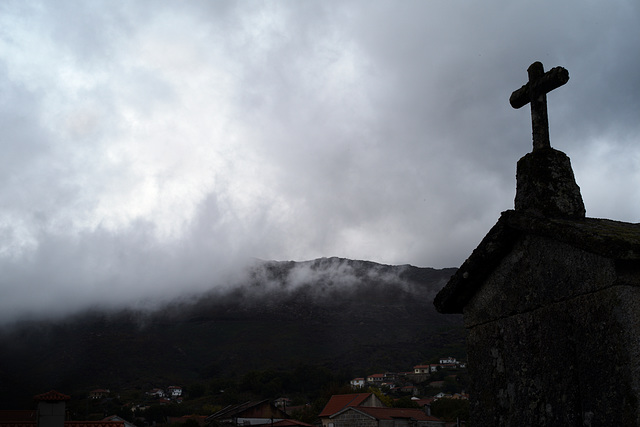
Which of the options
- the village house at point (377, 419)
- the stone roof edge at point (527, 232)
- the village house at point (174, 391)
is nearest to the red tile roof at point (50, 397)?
the stone roof edge at point (527, 232)

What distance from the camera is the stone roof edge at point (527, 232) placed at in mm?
2901

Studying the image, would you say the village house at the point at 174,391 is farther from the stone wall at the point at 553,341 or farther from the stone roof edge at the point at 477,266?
the stone wall at the point at 553,341

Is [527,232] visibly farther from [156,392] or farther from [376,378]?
[376,378]

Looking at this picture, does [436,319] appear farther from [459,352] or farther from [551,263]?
[551,263]

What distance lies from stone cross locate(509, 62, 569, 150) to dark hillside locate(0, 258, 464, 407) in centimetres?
10395

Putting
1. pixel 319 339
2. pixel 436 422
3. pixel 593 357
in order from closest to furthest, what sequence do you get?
pixel 593 357 → pixel 436 422 → pixel 319 339

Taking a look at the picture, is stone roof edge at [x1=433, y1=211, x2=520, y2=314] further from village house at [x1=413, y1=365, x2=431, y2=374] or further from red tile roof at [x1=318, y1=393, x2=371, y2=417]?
village house at [x1=413, y1=365, x2=431, y2=374]

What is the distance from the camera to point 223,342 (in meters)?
157

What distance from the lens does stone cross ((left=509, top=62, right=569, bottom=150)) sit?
3.82 m

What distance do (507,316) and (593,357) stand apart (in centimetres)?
72

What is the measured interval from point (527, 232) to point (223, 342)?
524ft

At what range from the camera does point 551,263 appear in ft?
10.9

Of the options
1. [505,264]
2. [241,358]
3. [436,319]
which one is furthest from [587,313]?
[436,319]

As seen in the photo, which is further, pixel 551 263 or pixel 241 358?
pixel 241 358
